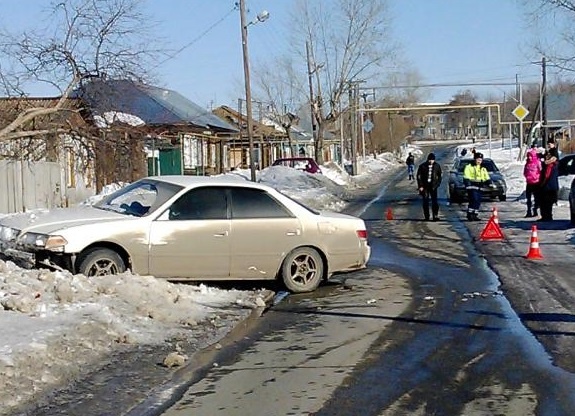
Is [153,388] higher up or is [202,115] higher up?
[202,115]

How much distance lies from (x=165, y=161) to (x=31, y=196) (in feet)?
61.8

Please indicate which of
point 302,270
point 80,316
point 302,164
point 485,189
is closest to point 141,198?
point 302,270

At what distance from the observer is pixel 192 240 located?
12.1 m

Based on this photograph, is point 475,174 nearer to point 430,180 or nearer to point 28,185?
point 430,180

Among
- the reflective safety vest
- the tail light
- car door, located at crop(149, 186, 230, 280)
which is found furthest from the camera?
the reflective safety vest

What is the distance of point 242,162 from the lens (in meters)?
75.8

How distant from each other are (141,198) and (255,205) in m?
1.49

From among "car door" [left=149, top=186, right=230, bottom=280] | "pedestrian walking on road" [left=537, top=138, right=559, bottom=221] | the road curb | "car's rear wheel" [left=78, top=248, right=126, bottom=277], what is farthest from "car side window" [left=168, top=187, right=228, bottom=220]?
"pedestrian walking on road" [left=537, top=138, right=559, bottom=221]

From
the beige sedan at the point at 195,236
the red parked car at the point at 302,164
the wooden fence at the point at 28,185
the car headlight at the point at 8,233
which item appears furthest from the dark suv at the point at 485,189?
the car headlight at the point at 8,233

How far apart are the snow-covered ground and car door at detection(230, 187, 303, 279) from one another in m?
0.33

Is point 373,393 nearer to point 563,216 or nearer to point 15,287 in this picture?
point 15,287

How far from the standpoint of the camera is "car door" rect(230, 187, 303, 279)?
40.7ft

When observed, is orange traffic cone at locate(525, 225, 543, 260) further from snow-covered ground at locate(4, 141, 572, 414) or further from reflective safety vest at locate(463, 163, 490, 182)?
reflective safety vest at locate(463, 163, 490, 182)

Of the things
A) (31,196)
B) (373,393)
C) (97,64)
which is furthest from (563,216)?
(373,393)
